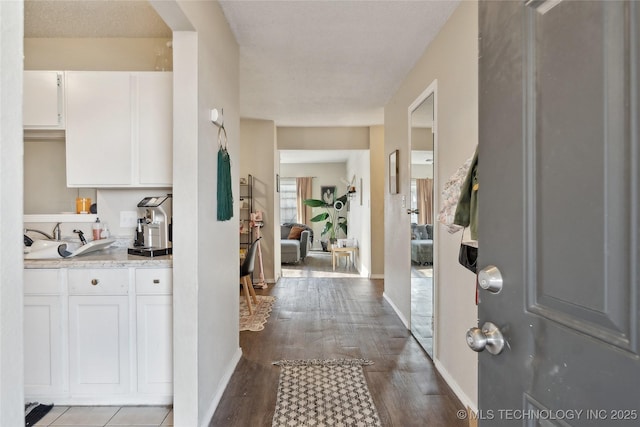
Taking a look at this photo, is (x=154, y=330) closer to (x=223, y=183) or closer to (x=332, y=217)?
(x=223, y=183)

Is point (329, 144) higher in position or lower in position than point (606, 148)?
higher

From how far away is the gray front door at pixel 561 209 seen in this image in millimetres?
517

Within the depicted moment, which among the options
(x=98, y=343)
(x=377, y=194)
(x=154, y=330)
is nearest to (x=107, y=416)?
(x=98, y=343)

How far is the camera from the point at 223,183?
89.2 inches

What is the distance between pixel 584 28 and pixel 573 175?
0.24m

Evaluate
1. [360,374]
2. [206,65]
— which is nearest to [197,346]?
[360,374]

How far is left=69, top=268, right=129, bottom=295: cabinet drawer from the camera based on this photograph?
207 centimetres

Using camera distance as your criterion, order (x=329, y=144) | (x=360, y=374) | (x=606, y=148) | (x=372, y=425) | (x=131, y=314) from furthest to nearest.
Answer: (x=329, y=144) < (x=360, y=374) < (x=131, y=314) < (x=372, y=425) < (x=606, y=148)

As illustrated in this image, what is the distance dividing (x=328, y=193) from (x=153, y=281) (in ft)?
25.5

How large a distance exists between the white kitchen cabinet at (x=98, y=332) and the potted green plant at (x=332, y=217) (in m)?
6.59

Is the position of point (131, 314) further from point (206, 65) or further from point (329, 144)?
point (329, 144)

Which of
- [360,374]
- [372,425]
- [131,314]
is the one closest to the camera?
[372,425]

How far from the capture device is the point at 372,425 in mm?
1954

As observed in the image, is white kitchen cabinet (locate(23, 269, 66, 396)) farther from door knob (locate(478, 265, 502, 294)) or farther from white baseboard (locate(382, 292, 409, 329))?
white baseboard (locate(382, 292, 409, 329))
